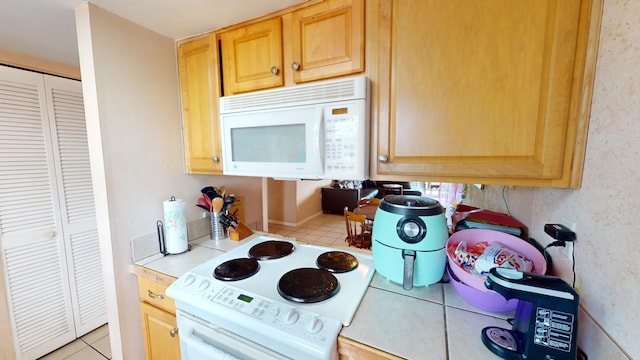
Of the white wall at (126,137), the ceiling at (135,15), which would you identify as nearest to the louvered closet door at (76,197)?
the ceiling at (135,15)

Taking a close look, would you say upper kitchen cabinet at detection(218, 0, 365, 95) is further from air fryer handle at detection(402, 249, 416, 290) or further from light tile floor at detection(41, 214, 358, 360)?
light tile floor at detection(41, 214, 358, 360)

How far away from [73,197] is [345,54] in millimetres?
2256

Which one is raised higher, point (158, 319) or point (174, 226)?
point (174, 226)

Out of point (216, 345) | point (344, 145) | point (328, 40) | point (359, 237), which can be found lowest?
point (359, 237)

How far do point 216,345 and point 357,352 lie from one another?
58cm

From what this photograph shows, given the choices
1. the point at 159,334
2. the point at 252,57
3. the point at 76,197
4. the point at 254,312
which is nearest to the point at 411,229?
the point at 254,312

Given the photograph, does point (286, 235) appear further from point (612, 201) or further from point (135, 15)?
point (612, 201)

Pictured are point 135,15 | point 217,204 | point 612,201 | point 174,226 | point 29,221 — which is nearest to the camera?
point 612,201

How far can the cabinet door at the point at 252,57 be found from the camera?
1.08 meters

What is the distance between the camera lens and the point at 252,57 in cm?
114

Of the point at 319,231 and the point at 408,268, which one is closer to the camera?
the point at 408,268

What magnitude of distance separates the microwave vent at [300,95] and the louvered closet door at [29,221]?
1.51 m

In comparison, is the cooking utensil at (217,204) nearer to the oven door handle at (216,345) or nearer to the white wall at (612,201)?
the oven door handle at (216,345)

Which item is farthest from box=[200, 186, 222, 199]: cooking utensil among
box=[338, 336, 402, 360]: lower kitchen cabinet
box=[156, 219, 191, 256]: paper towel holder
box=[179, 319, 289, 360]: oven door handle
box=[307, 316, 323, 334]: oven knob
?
box=[338, 336, 402, 360]: lower kitchen cabinet
